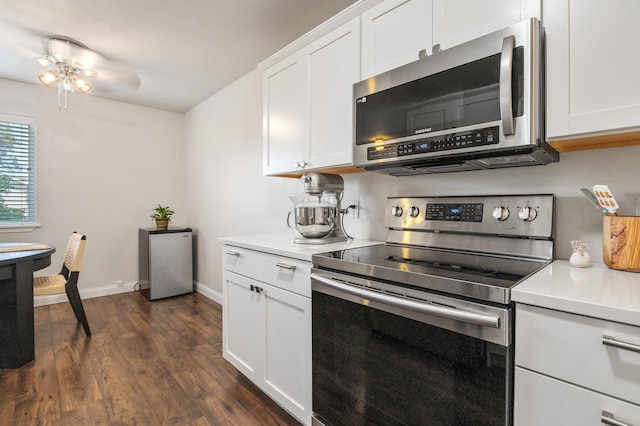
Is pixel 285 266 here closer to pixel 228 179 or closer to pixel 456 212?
pixel 456 212

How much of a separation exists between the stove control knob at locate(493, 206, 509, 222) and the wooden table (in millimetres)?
2918

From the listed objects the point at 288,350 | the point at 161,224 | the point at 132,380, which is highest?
the point at 161,224

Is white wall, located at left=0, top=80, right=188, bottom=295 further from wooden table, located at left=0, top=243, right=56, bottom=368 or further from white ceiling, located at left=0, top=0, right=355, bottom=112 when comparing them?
wooden table, located at left=0, top=243, right=56, bottom=368

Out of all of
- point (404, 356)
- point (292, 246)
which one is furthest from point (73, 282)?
point (404, 356)

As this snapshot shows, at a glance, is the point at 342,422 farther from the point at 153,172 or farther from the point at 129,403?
the point at 153,172

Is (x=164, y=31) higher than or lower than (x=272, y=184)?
higher

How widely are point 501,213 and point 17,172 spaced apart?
454cm

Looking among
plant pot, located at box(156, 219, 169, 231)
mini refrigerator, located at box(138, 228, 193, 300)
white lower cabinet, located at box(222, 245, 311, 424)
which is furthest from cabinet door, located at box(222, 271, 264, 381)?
plant pot, located at box(156, 219, 169, 231)

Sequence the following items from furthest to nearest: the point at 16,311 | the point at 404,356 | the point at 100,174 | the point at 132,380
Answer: the point at 100,174 < the point at 16,311 < the point at 132,380 < the point at 404,356

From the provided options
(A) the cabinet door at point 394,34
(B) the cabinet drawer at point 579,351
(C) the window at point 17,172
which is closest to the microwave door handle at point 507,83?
(A) the cabinet door at point 394,34

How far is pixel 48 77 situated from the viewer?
2.61m

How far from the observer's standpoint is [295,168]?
2072 millimetres

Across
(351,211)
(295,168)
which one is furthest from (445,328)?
(295,168)

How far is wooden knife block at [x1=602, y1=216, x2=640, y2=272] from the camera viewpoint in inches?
42.0
